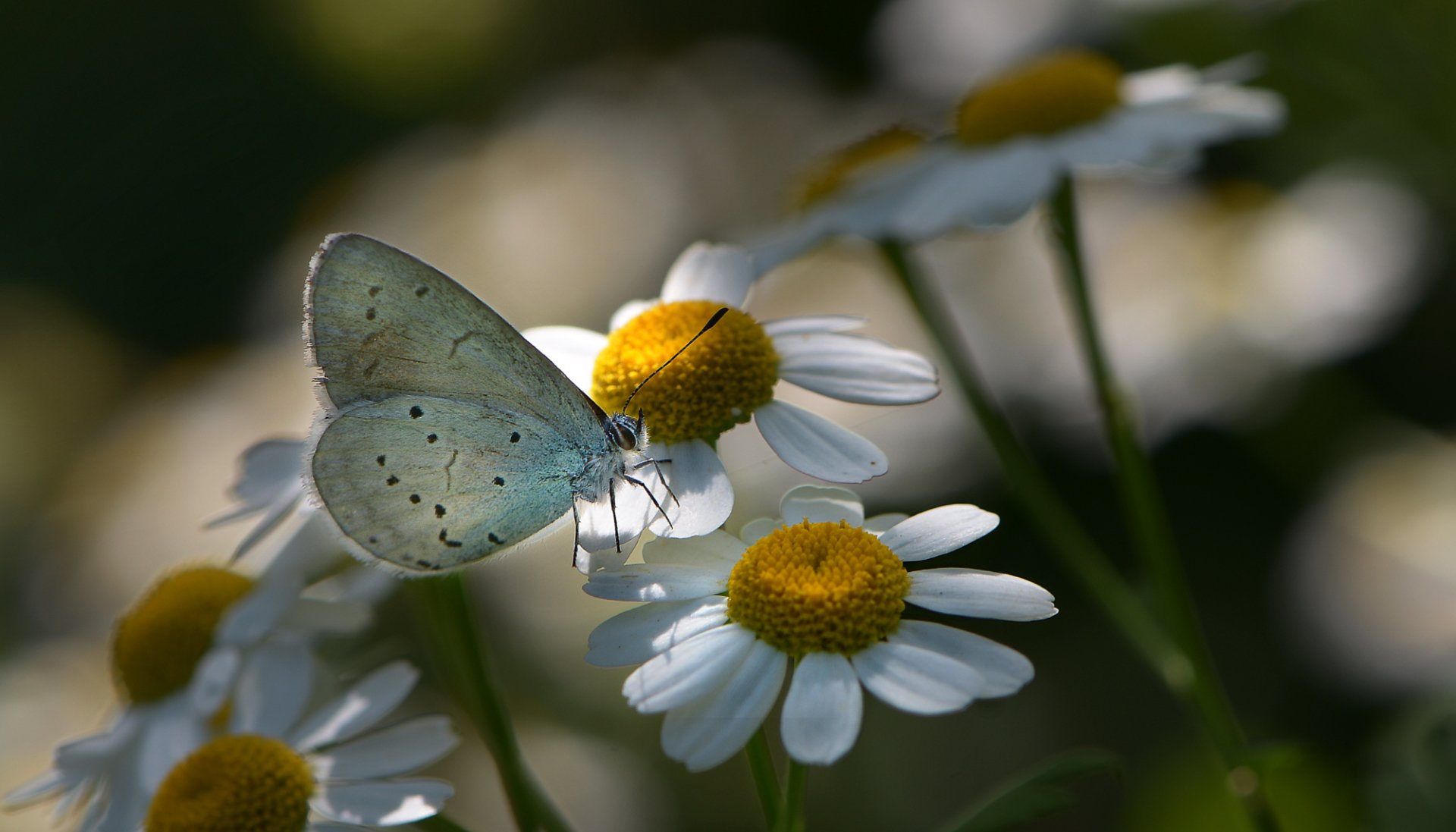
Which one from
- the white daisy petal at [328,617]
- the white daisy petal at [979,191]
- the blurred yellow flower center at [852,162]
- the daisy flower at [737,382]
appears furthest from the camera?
the blurred yellow flower center at [852,162]

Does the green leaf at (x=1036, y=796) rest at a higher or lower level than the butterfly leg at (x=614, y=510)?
lower

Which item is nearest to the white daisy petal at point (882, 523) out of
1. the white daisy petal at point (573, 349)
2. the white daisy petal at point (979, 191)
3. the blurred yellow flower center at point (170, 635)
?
the white daisy petal at point (573, 349)

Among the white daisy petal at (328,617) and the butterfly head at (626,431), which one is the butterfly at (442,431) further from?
the white daisy petal at (328,617)

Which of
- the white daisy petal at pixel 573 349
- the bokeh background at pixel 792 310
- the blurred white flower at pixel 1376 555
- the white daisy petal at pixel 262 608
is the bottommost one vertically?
the blurred white flower at pixel 1376 555

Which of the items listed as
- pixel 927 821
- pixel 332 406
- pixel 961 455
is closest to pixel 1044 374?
pixel 961 455

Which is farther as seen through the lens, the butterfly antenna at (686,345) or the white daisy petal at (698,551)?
the butterfly antenna at (686,345)

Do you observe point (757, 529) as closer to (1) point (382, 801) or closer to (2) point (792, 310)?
(1) point (382, 801)

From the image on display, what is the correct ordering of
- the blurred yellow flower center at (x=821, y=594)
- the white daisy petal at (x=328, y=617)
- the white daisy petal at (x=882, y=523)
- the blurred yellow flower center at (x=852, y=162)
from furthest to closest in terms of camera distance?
the blurred yellow flower center at (x=852, y=162) → the white daisy petal at (x=328, y=617) → the white daisy petal at (x=882, y=523) → the blurred yellow flower center at (x=821, y=594)

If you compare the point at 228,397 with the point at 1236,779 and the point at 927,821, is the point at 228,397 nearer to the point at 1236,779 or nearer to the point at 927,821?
the point at 927,821
